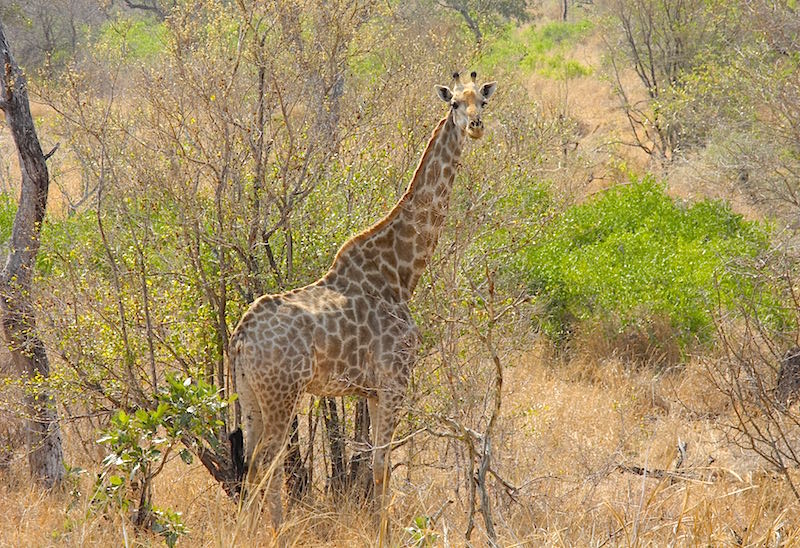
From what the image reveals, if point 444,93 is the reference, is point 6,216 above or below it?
above

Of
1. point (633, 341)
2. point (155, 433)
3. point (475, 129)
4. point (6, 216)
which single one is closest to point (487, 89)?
point (475, 129)

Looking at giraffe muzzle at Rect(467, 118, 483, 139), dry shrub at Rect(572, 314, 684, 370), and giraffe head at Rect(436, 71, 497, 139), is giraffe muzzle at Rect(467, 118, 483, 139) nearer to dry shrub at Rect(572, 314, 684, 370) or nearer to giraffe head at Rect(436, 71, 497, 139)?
giraffe head at Rect(436, 71, 497, 139)

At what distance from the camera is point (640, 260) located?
11.4 meters

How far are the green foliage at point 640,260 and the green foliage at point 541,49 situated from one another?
1043 centimetres

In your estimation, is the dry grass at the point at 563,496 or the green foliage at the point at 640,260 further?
the green foliage at the point at 640,260

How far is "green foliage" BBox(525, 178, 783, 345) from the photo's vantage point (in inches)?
408

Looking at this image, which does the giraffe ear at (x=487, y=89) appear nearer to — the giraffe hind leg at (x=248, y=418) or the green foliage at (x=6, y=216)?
the giraffe hind leg at (x=248, y=418)

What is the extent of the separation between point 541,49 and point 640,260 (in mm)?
20067

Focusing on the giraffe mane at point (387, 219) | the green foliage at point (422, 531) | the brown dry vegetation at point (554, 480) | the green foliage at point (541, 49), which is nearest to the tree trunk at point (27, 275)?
the brown dry vegetation at point (554, 480)

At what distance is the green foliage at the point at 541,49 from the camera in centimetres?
2569

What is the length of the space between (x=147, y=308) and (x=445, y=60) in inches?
370

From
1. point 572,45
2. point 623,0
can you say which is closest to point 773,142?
point 623,0

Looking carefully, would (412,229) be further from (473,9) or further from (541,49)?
(541,49)

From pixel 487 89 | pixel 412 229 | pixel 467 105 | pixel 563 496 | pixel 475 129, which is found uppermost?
pixel 487 89
